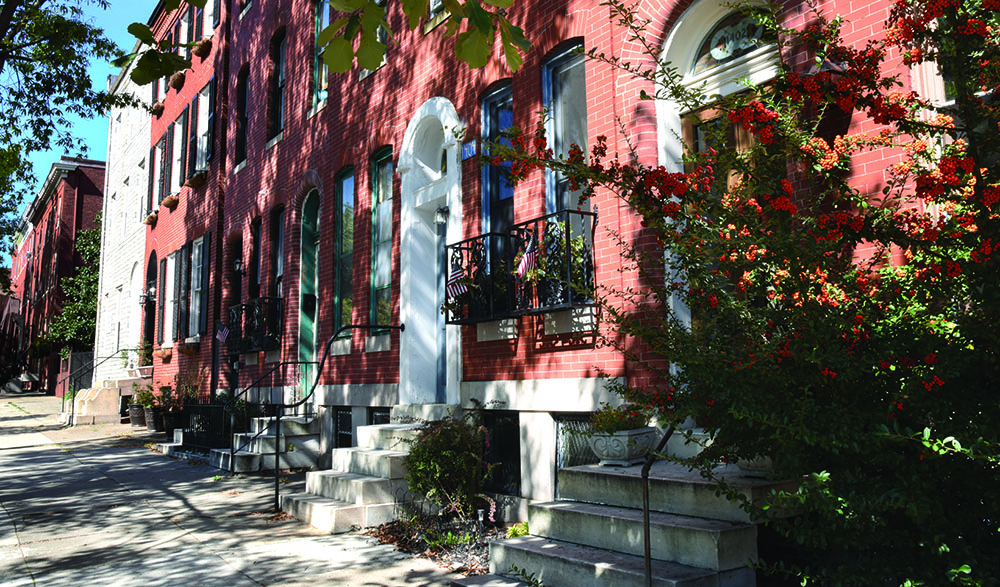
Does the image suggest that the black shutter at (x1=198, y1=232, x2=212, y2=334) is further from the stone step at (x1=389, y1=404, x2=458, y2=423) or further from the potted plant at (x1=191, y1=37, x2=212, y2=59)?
the stone step at (x1=389, y1=404, x2=458, y2=423)

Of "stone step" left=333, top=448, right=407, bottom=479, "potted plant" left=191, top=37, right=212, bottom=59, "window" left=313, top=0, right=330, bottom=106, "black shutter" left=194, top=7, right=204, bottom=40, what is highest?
"black shutter" left=194, top=7, right=204, bottom=40

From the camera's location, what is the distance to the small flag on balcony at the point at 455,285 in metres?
8.47

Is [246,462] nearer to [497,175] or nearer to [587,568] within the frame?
[497,175]

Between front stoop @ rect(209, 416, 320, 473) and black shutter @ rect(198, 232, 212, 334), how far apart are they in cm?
582

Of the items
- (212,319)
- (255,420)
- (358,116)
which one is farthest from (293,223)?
(212,319)

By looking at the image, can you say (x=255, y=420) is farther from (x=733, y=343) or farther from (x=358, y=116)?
(x=733, y=343)

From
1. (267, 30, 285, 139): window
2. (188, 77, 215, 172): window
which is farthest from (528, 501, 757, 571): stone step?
(188, 77, 215, 172): window

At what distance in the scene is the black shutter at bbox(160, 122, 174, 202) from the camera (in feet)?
66.1

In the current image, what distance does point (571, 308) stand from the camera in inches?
283

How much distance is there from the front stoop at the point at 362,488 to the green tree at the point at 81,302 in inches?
1028

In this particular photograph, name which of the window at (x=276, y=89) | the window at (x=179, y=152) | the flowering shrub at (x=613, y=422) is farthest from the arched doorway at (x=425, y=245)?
the window at (x=179, y=152)

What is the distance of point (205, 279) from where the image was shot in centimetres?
1717

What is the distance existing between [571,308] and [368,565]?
2.86 meters

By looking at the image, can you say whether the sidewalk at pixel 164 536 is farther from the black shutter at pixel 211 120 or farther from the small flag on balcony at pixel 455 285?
the black shutter at pixel 211 120
